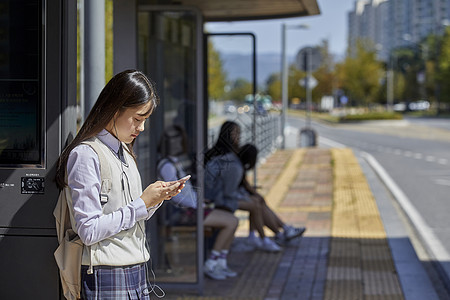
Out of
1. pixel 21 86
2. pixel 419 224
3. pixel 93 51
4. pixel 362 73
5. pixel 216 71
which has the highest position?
pixel 362 73

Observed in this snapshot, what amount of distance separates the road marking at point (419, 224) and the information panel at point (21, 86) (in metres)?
5.19

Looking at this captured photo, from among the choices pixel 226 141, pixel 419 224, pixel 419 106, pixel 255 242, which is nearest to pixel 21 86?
pixel 226 141

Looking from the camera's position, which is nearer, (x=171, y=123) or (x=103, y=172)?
(x=103, y=172)

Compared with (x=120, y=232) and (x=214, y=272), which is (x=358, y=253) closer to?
(x=214, y=272)

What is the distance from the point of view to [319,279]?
277 inches

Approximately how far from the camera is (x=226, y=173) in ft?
22.6

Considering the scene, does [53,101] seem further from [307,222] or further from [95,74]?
[307,222]

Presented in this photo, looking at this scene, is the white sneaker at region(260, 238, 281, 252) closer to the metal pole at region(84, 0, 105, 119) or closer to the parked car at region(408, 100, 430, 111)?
the metal pole at region(84, 0, 105, 119)

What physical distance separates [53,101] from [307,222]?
750 cm

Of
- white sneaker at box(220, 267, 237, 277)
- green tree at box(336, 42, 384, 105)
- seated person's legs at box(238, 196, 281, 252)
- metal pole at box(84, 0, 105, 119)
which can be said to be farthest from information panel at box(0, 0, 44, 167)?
green tree at box(336, 42, 384, 105)

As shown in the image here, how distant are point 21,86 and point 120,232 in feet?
3.48

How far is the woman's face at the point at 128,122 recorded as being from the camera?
288 cm

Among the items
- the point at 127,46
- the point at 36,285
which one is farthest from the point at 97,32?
the point at 36,285

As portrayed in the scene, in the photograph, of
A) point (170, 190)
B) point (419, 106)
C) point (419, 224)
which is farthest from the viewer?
point (419, 106)
